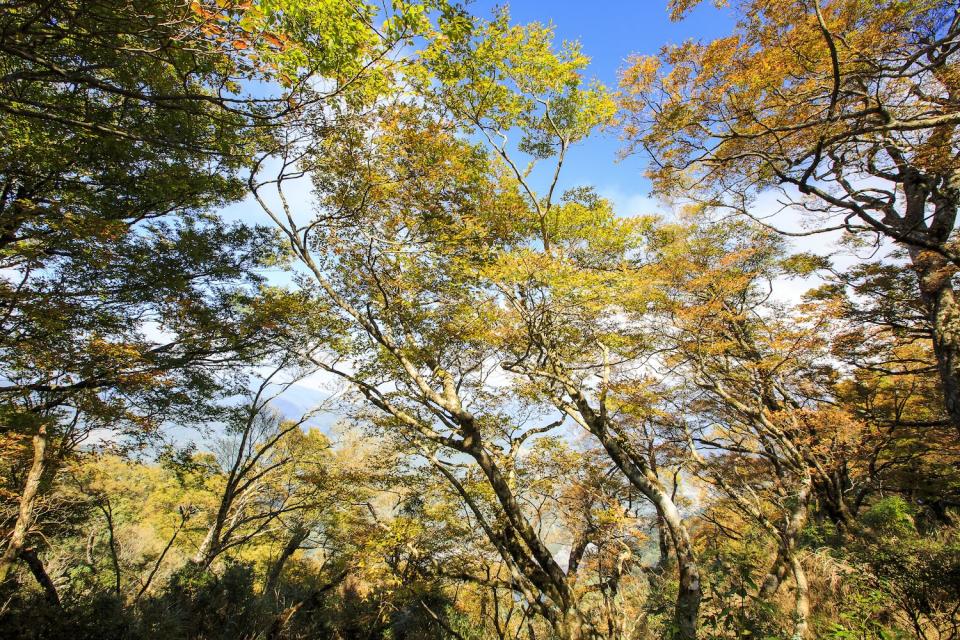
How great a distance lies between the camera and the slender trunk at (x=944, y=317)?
6039 millimetres

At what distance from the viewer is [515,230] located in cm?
811

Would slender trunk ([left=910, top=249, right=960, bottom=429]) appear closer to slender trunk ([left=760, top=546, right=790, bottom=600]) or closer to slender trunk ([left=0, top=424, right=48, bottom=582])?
slender trunk ([left=760, top=546, right=790, bottom=600])

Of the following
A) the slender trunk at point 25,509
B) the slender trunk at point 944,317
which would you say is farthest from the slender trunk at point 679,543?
the slender trunk at point 25,509

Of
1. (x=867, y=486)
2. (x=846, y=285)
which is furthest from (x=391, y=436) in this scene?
(x=867, y=486)

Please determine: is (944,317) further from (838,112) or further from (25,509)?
(25,509)

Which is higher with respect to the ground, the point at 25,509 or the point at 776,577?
the point at 25,509

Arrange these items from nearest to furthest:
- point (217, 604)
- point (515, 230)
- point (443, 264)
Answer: point (443, 264) → point (515, 230) → point (217, 604)

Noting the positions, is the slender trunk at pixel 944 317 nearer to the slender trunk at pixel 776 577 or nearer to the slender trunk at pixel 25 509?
the slender trunk at pixel 776 577

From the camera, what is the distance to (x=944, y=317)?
20.8 ft

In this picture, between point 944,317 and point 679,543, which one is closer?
point 679,543

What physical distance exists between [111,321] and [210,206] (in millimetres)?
3045

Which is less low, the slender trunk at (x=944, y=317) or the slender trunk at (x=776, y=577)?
the slender trunk at (x=944, y=317)

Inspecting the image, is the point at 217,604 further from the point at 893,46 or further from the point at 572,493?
the point at 893,46

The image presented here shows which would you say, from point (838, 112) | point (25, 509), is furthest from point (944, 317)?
point (25, 509)
